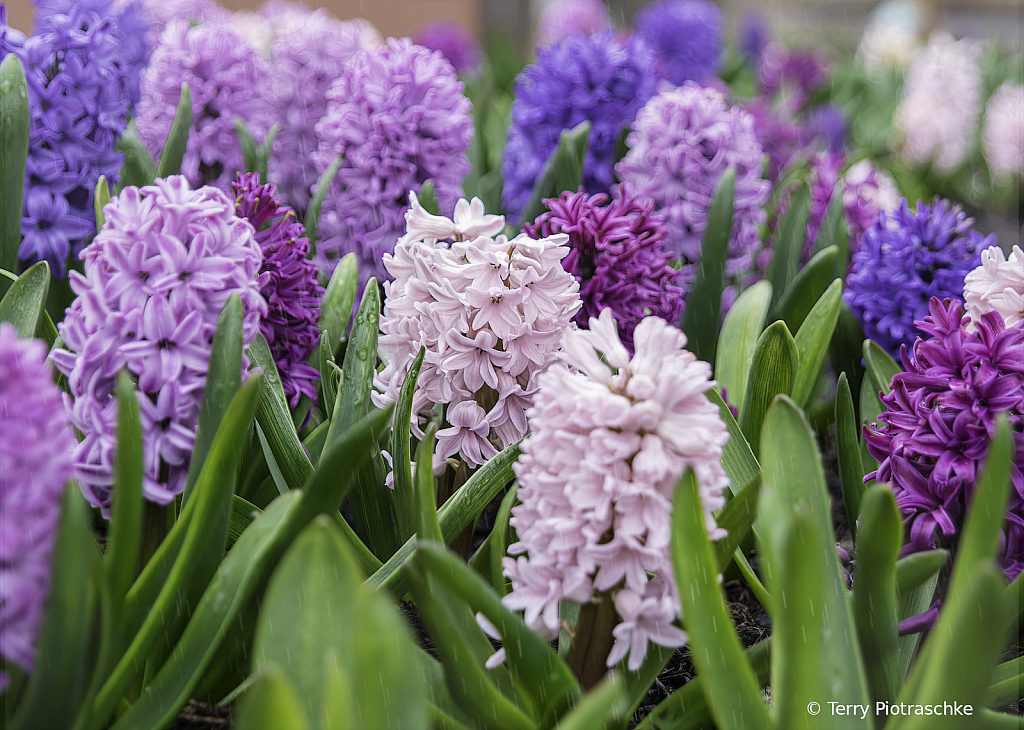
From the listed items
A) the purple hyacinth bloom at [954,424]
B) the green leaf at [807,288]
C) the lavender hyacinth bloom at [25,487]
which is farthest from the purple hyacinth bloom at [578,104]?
the lavender hyacinth bloom at [25,487]

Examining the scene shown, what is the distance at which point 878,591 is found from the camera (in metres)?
1.06

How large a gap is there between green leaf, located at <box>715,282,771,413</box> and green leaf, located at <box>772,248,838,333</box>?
0.10m

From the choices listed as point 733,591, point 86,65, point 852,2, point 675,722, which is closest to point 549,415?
point 675,722

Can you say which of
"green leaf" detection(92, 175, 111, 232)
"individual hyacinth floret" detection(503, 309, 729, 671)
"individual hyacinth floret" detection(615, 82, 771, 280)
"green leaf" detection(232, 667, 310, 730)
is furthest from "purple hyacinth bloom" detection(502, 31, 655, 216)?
"green leaf" detection(232, 667, 310, 730)

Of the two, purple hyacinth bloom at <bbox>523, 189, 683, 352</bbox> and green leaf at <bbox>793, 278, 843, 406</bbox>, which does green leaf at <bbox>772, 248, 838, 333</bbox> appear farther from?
purple hyacinth bloom at <bbox>523, 189, 683, 352</bbox>

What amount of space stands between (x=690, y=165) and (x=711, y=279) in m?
0.31

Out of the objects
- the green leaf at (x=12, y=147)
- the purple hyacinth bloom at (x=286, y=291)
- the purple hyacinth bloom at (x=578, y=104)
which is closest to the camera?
the purple hyacinth bloom at (x=286, y=291)

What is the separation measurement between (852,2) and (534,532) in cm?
1908

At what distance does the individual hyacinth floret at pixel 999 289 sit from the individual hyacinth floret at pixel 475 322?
2.27ft

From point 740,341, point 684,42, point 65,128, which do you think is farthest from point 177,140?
point 684,42

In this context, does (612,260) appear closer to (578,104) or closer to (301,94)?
(578,104)

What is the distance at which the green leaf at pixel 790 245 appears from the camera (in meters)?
2.39

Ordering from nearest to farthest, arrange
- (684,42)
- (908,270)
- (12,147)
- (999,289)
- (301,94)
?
(999,289), (12,147), (908,270), (301,94), (684,42)

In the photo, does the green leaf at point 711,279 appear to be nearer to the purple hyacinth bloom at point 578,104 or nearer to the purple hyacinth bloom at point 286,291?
the purple hyacinth bloom at point 578,104
